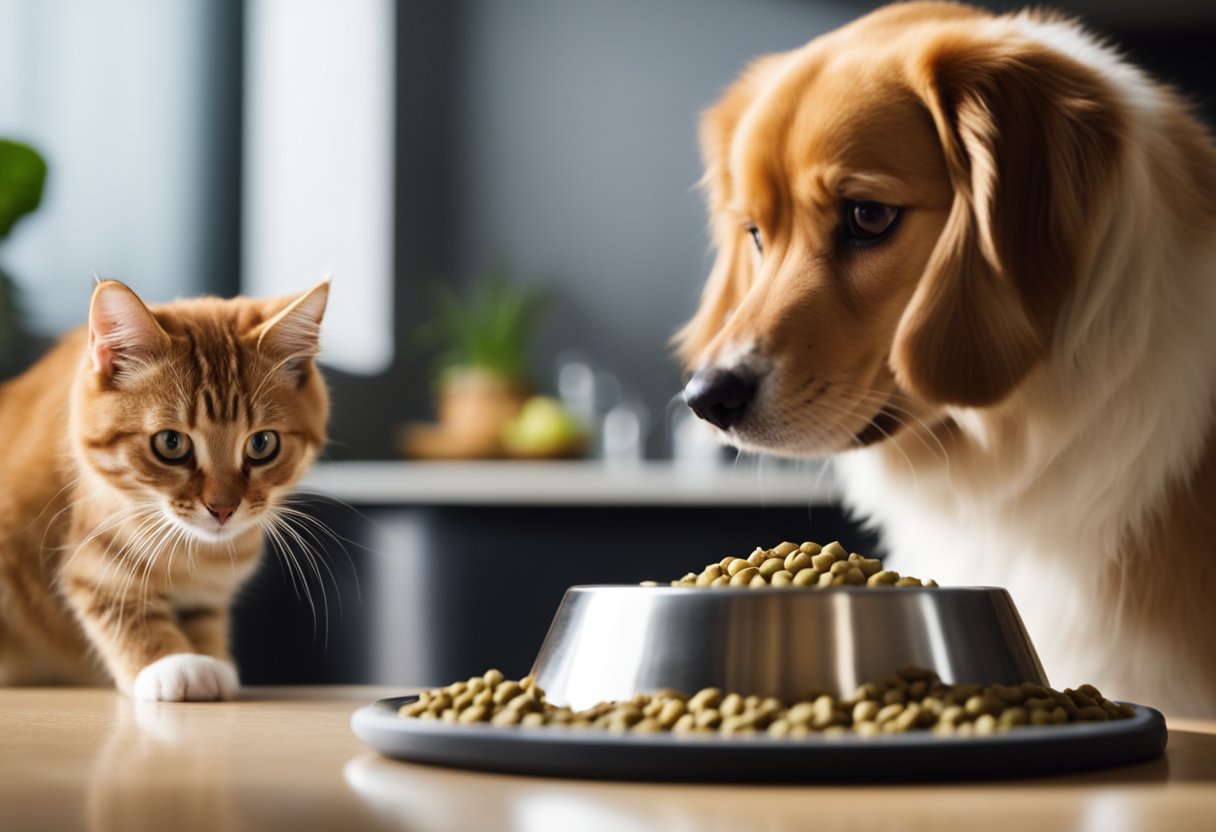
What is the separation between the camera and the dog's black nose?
1475 mm

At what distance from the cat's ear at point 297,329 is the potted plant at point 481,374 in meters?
2.58

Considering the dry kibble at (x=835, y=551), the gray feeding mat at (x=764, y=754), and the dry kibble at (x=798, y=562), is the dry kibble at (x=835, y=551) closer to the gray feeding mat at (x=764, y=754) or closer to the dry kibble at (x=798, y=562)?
the dry kibble at (x=798, y=562)

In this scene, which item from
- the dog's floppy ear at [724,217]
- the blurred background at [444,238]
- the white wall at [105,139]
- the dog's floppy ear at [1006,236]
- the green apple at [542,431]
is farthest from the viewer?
the green apple at [542,431]

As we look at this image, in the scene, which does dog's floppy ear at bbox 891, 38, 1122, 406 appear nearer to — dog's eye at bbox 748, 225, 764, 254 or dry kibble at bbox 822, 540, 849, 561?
dog's eye at bbox 748, 225, 764, 254

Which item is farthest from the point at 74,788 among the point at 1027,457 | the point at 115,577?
the point at 1027,457

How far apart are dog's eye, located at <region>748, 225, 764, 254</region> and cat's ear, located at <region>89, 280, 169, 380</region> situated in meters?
0.74

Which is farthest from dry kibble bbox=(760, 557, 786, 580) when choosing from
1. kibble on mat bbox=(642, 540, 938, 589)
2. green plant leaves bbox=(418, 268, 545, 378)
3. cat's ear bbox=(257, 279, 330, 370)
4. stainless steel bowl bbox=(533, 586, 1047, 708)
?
green plant leaves bbox=(418, 268, 545, 378)

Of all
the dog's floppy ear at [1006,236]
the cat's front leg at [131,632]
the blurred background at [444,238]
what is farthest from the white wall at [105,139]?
the dog's floppy ear at [1006,236]

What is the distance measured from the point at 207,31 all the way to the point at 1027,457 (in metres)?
3.19

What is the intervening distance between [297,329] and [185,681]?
333mm

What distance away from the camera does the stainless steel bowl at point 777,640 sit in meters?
0.78

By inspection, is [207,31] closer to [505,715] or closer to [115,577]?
[115,577]

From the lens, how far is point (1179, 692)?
4.60 ft

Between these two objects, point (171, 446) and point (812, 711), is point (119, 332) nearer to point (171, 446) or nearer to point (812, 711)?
point (171, 446)
